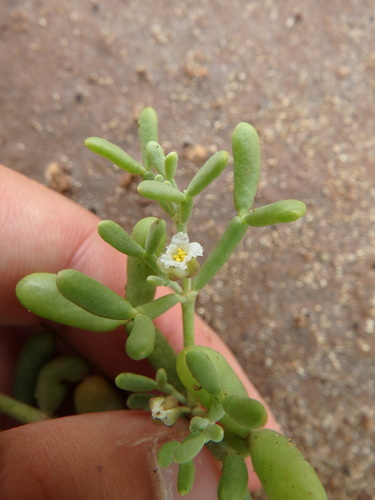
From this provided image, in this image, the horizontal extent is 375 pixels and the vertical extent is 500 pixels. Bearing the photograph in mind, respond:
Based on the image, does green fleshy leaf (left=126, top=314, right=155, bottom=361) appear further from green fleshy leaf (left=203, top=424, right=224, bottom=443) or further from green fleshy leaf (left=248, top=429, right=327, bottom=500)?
green fleshy leaf (left=248, top=429, right=327, bottom=500)

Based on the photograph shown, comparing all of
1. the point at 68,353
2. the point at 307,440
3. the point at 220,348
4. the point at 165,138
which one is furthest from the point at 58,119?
the point at 307,440

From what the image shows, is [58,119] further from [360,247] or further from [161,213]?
[360,247]

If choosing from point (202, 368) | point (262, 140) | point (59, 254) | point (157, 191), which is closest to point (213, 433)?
point (202, 368)

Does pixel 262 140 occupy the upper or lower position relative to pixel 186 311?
upper

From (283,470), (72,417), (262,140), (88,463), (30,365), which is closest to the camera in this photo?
(283,470)

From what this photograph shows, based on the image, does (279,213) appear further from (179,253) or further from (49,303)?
(49,303)

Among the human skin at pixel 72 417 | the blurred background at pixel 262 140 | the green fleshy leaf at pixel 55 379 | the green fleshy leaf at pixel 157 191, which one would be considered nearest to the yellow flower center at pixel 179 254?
the green fleshy leaf at pixel 157 191

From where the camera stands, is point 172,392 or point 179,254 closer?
point 179,254

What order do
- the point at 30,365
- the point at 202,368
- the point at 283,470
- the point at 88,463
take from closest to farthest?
the point at 202,368 < the point at 283,470 < the point at 88,463 < the point at 30,365
